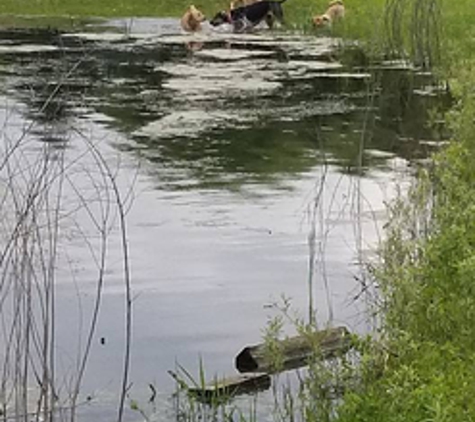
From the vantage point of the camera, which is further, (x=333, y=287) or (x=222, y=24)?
(x=222, y=24)

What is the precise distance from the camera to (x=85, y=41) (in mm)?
22641

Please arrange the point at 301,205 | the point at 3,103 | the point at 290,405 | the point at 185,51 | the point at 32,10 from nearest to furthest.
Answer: the point at 290,405
the point at 301,205
the point at 3,103
the point at 185,51
the point at 32,10

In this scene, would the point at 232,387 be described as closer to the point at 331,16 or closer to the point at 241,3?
the point at 331,16

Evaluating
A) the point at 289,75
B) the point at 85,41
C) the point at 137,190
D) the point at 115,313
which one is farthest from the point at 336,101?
the point at 115,313

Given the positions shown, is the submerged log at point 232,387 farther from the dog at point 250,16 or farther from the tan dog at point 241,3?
the tan dog at point 241,3

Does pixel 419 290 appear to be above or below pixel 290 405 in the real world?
above

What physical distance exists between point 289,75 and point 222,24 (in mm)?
8503

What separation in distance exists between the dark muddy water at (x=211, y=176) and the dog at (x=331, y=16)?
3.98m

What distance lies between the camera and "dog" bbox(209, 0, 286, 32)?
1054 inches

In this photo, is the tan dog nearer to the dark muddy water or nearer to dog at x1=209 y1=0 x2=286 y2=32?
dog at x1=209 y1=0 x2=286 y2=32

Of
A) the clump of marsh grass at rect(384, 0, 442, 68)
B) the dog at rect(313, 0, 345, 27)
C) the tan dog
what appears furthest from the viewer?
the tan dog

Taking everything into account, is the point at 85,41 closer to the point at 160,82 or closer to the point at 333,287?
the point at 160,82

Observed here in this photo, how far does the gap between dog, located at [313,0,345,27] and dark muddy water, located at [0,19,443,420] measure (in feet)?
13.1

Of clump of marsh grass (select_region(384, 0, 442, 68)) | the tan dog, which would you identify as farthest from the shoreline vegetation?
the tan dog
